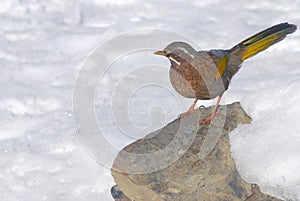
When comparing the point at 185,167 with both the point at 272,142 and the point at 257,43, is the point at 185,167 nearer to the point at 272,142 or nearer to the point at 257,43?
the point at 272,142

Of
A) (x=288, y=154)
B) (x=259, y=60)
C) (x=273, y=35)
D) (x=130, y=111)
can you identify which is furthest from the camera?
(x=259, y=60)

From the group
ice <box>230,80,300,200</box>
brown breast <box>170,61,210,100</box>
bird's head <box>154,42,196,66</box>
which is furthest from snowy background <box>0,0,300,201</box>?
bird's head <box>154,42,196,66</box>

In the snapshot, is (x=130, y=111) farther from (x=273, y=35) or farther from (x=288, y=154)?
(x=288, y=154)

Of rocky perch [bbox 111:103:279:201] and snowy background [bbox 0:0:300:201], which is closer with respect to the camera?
rocky perch [bbox 111:103:279:201]

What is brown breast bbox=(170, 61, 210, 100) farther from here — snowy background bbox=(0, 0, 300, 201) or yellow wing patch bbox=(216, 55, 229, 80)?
snowy background bbox=(0, 0, 300, 201)

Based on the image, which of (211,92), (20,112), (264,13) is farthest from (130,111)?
(264,13)

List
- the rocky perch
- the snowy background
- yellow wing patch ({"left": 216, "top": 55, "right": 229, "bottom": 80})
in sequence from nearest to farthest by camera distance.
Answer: the rocky perch, the snowy background, yellow wing patch ({"left": 216, "top": 55, "right": 229, "bottom": 80})

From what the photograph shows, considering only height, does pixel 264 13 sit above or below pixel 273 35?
below
